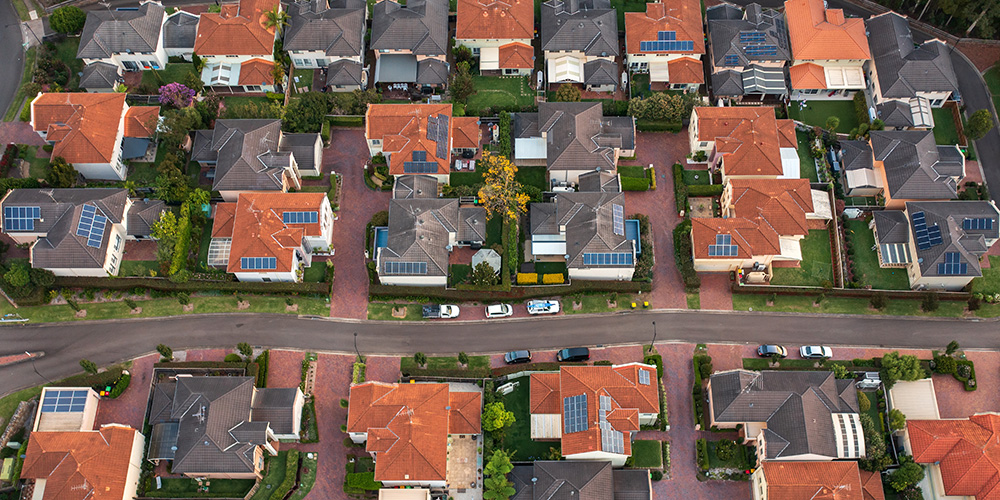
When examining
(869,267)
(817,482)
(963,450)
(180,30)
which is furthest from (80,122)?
(963,450)

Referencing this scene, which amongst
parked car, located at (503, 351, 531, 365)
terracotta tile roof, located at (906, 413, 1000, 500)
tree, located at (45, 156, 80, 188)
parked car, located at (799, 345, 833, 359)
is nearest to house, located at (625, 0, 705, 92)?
parked car, located at (799, 345, 833, 359)

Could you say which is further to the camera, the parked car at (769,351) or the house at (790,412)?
the parked car at (769,351)

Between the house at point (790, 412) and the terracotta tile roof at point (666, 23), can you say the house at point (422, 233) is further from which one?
the terracotta tile roof at point (666, 23)

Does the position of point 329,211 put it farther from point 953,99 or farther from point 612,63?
point 953,99

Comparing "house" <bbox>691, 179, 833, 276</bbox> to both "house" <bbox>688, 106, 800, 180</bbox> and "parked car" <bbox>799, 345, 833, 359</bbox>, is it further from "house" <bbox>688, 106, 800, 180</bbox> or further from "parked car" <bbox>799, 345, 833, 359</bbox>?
"parked car" <bbox>799, 345, 833, 359</bbox>

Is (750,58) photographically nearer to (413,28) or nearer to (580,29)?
(580,29)

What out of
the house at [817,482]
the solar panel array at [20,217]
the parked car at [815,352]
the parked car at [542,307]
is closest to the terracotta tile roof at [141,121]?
the solar panel array at [20,217]

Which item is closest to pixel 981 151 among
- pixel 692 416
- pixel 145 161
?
pixel 692 416

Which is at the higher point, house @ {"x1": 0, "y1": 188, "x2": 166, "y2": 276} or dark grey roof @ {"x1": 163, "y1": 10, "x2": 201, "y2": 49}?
dark grey roof @ {"x1": 163, "y1": 10, "x2": 201, "y2": 49}
